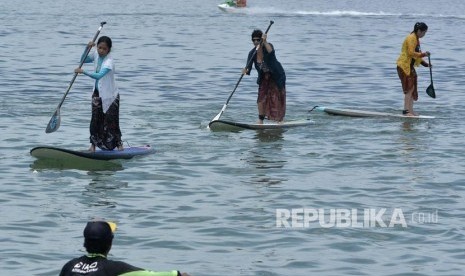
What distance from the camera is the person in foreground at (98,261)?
8.46 m

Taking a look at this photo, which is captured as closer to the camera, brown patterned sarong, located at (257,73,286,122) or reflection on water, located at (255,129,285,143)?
reflection on water, located at (255,129,285,143)

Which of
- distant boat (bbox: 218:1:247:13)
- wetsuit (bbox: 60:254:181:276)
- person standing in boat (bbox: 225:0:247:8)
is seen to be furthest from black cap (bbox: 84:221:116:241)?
person standing in boat (bbox: 225:0:247:8)

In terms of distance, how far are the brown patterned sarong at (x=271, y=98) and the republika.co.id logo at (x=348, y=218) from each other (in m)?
6.50

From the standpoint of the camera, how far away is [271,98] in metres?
22.4

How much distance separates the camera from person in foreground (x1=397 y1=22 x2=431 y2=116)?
23.1m

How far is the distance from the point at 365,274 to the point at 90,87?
18.7 metres

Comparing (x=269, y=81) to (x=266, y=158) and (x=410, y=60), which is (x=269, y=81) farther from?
(x=410, y=60)

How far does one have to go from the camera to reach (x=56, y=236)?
14.5 meters

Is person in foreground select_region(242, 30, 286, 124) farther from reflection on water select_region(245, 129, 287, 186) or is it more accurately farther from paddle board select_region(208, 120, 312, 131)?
reflection on water select_region(245, 129, 287, 186)

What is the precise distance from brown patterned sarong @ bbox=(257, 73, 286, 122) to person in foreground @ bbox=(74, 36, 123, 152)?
4018 mm

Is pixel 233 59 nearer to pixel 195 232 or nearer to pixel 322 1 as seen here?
pixel 195 232

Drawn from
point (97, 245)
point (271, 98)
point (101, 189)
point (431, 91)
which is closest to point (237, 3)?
point (431, 91)

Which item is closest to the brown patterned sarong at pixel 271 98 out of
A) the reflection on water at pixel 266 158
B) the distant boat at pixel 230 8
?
the reflection on water at pixel 266 158

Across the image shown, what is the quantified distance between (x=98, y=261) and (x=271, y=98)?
553 inches
